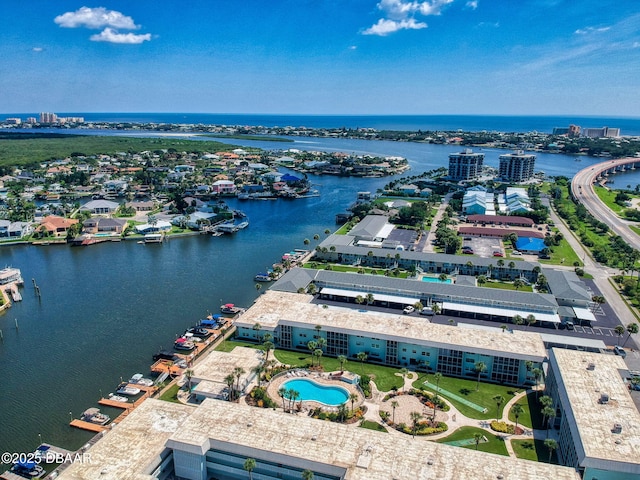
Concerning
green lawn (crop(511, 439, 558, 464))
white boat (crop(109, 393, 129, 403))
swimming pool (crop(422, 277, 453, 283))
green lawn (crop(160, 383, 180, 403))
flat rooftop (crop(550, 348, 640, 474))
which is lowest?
white boat (crop(109, 393, 129, 403))

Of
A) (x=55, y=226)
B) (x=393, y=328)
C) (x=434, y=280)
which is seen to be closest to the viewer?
(x=393, y=328)

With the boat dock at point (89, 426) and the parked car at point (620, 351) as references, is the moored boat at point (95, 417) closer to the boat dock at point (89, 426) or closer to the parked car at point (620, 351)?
the boat dock at point (89, 426)

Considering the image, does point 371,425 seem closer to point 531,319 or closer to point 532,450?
point 532,450

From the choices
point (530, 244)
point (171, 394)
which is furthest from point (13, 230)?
point (530, 244)

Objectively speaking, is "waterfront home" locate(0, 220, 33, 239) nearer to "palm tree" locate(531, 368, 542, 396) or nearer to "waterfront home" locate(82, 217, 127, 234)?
"waterfront home" locate(82, 217, 127, 234)

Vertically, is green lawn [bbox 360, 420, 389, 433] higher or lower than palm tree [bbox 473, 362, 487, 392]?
lower

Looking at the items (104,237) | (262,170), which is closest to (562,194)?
(262,170)

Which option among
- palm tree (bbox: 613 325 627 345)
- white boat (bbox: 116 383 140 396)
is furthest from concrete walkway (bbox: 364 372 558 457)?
white boat (bbox: 116 383 140 396)
